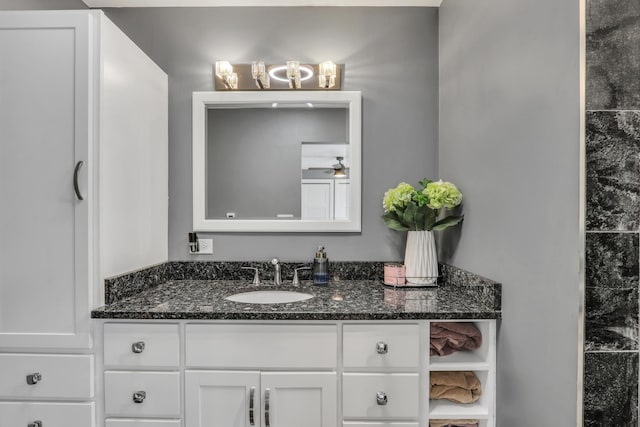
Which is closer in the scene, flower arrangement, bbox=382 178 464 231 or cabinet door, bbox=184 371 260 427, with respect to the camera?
cabinet door, bbox=184 371 260 427

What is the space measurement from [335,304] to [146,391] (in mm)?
776

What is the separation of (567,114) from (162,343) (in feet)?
4.94

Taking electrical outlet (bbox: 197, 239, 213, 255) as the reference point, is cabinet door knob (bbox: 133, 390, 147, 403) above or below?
below

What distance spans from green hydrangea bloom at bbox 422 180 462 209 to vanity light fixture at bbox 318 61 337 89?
0.77 metres

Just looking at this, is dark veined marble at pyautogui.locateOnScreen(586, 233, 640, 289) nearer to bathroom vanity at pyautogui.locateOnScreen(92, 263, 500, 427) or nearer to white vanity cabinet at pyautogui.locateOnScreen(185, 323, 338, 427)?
bathroom vanity at pyautogui.locateOnScreen(92, 263, 500, 427)

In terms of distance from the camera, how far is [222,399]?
Answer: 146 cm

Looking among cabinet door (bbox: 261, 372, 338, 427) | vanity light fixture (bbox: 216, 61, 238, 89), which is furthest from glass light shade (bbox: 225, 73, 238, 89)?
cabinet door (bbox: 261, 372, 338, 427)

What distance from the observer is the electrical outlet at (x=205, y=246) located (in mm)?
2094

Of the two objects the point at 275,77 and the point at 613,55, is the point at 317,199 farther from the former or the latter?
the point at 613,55

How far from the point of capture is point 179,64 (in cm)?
210

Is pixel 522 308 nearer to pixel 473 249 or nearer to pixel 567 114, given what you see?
pixel 473 249

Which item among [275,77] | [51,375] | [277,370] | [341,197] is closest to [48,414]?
[51,375]

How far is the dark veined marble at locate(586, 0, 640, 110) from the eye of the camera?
0.95 meters

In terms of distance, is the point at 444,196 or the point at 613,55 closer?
the point at 613,55
